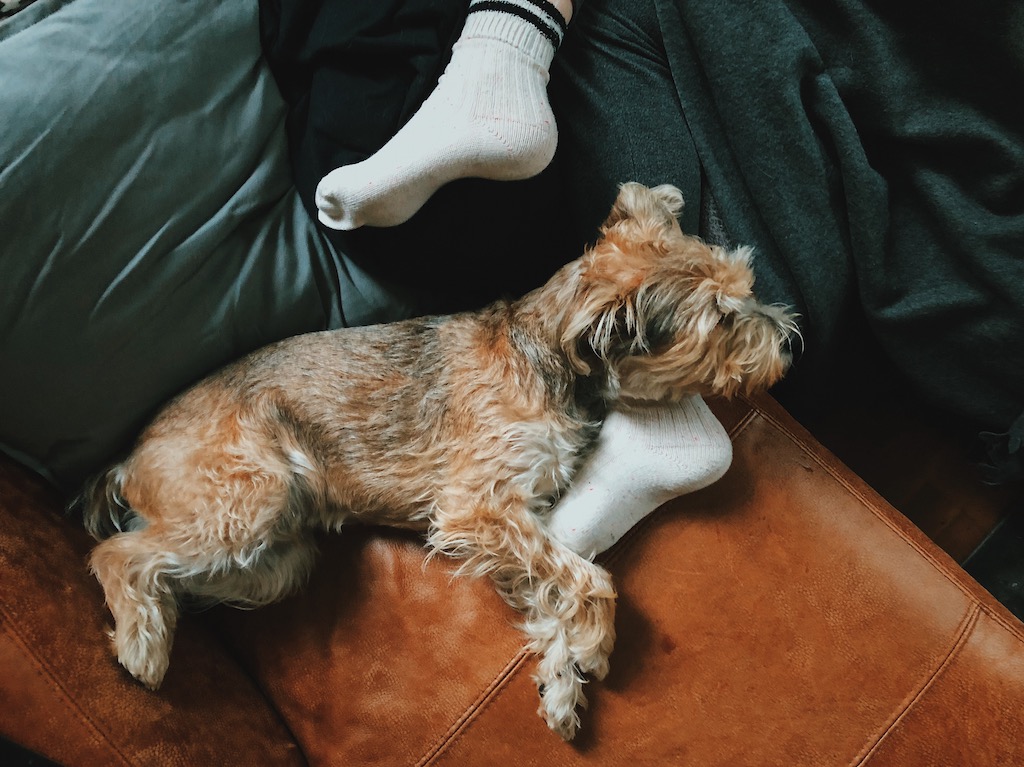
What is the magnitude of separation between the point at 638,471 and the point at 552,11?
1.11 m

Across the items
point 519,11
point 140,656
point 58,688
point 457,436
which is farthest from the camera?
point 457,436

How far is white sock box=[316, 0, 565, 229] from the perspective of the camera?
157cm

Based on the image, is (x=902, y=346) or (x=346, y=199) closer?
(x=346, y=199)

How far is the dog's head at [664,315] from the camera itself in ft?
5.11

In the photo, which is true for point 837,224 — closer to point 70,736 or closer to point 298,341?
point 298,341

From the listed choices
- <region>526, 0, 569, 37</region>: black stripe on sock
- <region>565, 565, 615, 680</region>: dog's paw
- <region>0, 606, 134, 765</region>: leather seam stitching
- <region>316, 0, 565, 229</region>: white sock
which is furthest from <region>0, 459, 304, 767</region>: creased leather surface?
<region>526, 0, 569, 37</region>: black stripe on sock

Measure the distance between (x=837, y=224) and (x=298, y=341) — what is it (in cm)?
143

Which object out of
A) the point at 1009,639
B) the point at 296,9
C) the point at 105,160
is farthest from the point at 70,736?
the point at 1009,639

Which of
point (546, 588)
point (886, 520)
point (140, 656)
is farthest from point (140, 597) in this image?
point (886, 520)

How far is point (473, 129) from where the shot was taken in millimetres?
1568

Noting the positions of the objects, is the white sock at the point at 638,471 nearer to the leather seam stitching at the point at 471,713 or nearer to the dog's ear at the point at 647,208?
the leather seam stitching at the point at 471,713

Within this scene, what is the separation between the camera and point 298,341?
1792mm

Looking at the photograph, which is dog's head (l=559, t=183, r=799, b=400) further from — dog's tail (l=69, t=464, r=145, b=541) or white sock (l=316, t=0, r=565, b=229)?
dog's tail (l=69, t=464, r=145, b=541)

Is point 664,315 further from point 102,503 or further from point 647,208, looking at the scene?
point 102,503
